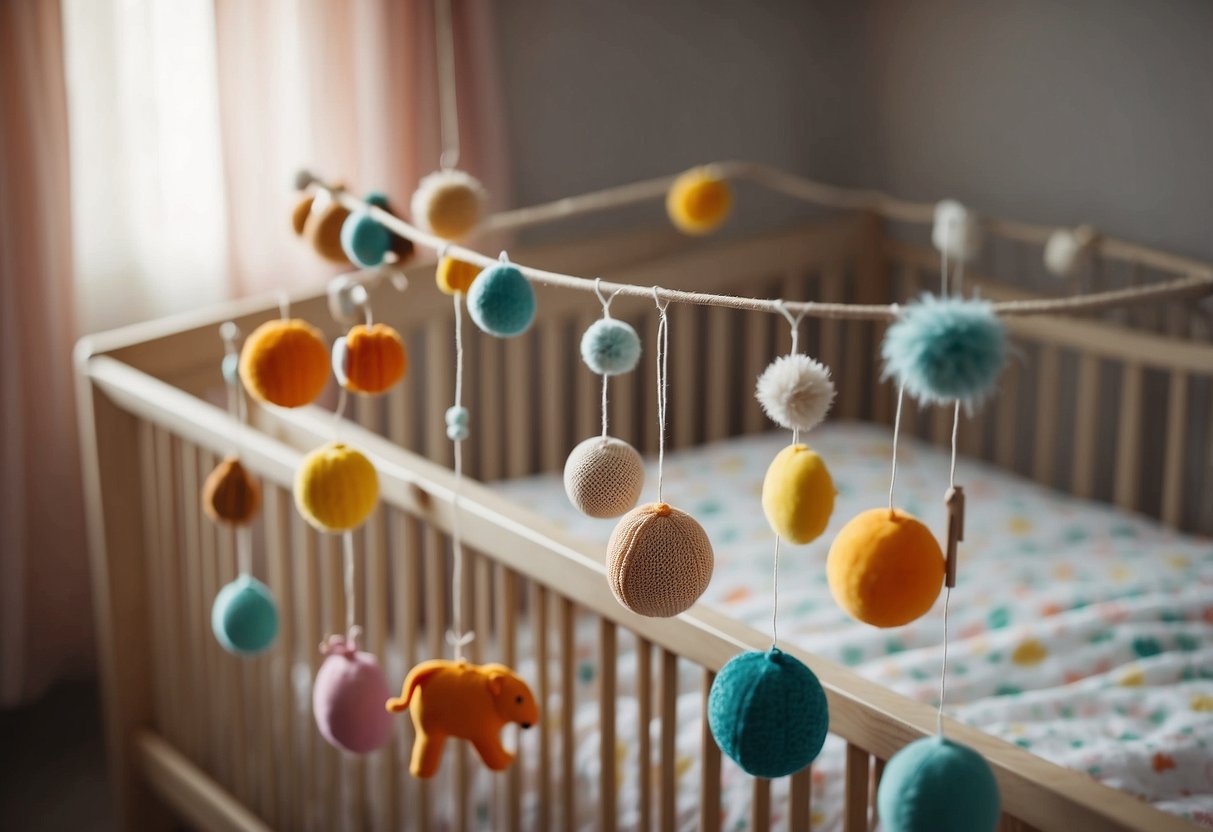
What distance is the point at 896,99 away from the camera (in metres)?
2.60

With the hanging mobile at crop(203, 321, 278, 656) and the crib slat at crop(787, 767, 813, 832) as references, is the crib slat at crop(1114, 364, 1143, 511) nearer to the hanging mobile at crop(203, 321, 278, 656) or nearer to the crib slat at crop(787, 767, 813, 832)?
the crib slat at crop(787, 767, 813, 832)

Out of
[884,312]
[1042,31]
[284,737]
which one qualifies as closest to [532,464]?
[284,737]

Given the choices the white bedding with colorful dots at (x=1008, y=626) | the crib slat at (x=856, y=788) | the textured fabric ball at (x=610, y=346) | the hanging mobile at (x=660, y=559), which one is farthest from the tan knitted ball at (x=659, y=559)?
the white bedding with colorful dots at (x=1008, y=626)

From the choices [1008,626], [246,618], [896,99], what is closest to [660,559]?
[246,618]

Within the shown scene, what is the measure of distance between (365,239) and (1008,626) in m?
0.90

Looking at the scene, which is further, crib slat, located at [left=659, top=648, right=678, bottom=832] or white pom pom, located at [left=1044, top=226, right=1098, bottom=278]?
white pom pom, located at [left=1044, top=226, right=1098, bottom=278]

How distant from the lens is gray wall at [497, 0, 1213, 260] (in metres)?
2.13

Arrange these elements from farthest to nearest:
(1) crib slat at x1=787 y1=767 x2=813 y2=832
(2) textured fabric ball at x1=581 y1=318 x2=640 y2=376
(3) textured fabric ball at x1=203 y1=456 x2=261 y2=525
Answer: (3) textured fabric ball at x1=203 y1=456 x2=261 y2=525
(1) crib slat at x1=787 y1=767 x2=813 y2=832
(2) textured fabric ball at x1=581 y1=318 x2=640 y2=376

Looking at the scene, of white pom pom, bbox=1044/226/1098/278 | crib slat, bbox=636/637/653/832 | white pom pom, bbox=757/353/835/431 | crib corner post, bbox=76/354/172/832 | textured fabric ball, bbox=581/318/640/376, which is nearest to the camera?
white pom pom, bbox=757/353/835/431

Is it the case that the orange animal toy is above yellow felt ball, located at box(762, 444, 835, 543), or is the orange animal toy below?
below

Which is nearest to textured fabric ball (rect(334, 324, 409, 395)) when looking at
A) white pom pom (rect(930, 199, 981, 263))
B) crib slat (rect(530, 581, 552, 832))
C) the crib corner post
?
crib slat (rect(530, 581, 552, 832))

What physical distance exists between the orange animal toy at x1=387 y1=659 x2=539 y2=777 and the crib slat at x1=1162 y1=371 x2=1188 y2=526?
121 cm

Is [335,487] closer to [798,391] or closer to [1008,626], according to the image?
[798,391]

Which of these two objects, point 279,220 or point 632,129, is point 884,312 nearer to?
point 279,220
